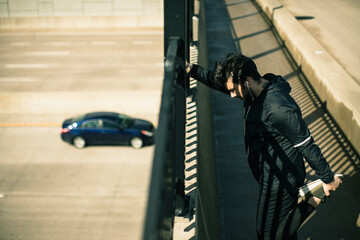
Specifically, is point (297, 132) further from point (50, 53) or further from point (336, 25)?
point (50, 53)

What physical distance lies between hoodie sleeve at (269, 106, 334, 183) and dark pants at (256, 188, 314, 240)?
383 millimetres

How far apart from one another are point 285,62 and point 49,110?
A: 38.7 ft

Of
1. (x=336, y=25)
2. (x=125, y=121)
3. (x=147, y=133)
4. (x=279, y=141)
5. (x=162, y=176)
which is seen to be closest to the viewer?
(x=162, y=176)

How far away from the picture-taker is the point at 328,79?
7.62 m

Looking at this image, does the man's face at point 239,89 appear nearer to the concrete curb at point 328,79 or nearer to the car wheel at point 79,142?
the concrete curb at point 328,79

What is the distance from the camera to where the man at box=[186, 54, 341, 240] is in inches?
103

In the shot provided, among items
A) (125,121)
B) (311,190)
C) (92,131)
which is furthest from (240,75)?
(92,131)

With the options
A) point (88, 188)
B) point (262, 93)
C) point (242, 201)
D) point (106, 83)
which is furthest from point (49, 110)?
point (262, 93)

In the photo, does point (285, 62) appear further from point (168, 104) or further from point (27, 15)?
point (27, 15)

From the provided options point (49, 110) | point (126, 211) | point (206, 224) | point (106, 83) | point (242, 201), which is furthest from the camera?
point (106, 83)

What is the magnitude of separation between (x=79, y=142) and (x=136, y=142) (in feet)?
7.60

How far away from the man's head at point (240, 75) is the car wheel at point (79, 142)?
1361cm

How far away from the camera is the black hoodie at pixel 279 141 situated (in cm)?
259

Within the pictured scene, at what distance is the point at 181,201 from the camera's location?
322 cm
